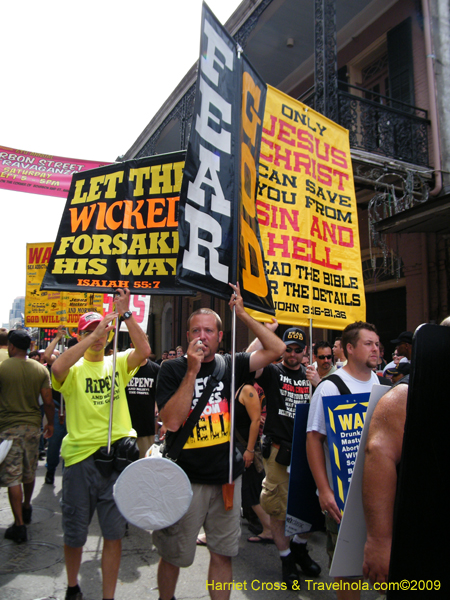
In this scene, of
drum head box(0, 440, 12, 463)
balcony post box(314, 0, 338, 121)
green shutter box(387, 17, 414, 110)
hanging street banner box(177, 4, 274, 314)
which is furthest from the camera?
green shutter box(387, 17, 414, 110)

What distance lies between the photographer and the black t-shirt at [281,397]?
396 centimetres

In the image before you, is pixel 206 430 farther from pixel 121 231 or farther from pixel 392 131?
pixel 392 131

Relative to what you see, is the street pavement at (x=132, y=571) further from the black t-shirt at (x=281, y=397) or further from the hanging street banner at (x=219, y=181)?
the hanging street banner at (x=219, y=181)

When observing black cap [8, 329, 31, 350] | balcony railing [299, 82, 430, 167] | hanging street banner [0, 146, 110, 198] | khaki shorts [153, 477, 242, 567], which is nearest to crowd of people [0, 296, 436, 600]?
khaki shorts [153, 477, 242, 567]

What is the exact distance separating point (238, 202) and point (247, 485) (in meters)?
3.20

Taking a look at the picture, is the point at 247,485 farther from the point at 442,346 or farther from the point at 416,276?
the point at 416,276

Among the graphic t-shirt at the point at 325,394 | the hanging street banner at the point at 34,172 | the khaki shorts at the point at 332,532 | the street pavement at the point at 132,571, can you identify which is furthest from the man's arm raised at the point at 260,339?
the hanging street banner at the point at 34,172

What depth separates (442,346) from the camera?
138 centimetres

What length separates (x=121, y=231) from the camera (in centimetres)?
386

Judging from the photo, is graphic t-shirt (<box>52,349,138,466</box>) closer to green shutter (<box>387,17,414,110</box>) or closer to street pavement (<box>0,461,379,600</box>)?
street pavement (<box>0,461,379,600</box>)

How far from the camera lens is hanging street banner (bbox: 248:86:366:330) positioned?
3.89m

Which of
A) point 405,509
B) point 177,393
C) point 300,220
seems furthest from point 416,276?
point 405,509

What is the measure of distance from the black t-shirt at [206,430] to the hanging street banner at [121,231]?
1.01 m

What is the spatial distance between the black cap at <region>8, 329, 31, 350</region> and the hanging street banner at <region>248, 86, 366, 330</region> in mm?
2862
